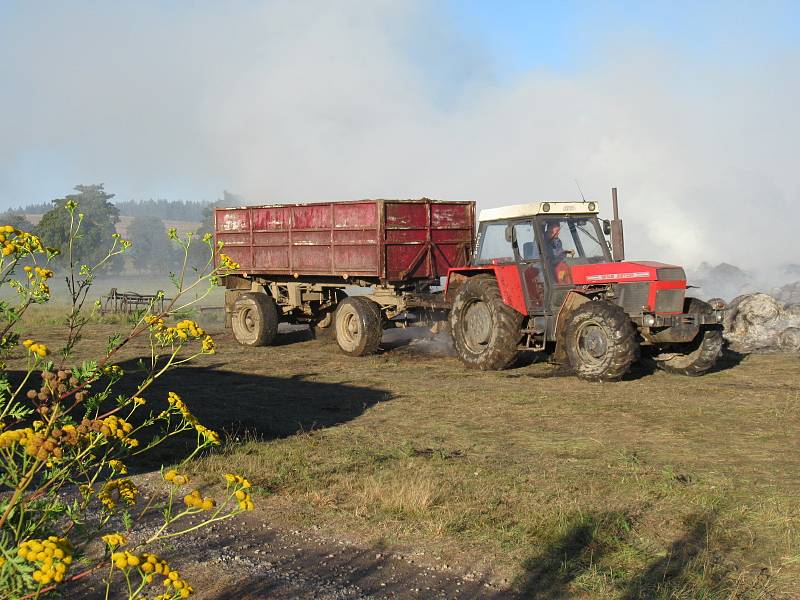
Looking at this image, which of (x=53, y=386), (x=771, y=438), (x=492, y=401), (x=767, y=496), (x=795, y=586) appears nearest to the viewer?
(x=53, y=386)

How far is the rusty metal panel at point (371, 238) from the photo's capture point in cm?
1407

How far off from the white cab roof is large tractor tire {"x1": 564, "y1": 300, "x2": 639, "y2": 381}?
5.15 ft

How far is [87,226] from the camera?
80.5m

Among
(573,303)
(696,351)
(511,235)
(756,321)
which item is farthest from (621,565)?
(756,321)

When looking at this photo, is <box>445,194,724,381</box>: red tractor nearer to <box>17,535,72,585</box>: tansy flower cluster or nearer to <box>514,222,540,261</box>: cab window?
<box>514,222,540,261</box>: cab window

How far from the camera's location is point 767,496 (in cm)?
614

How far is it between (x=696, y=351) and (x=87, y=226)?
77258mm

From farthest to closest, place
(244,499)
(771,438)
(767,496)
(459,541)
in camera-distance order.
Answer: (771,438) < (767,496) < (459,541) < (244,499)

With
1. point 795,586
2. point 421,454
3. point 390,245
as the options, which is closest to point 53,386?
point 795,586

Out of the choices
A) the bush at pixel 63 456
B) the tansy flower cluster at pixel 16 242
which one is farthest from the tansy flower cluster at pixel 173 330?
the tansy flower cluster at pixel 16 242

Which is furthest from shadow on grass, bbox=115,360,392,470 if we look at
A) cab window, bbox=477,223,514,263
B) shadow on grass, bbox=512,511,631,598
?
shadow on grass, bbox=512,511,631,598

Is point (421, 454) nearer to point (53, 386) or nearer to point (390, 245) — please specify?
point (53, 386)

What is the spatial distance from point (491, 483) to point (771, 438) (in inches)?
132

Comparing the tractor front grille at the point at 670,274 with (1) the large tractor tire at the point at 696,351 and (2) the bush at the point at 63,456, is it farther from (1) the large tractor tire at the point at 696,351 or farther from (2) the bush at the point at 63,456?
(2) the bush at the point at 63,456
